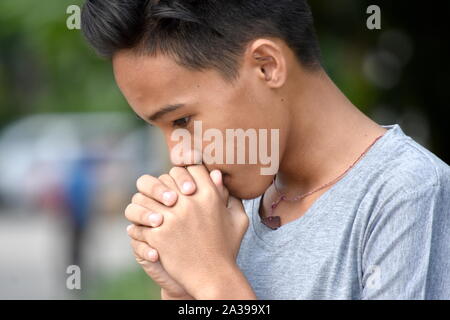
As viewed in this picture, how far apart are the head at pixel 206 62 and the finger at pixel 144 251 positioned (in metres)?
0.29

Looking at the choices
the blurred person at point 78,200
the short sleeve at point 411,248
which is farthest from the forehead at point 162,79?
the blurred person at point 78,200

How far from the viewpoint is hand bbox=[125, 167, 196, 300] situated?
81.6 inches

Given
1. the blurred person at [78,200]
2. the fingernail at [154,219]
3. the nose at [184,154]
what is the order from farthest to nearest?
the blurred person at [78,200] → the nose at [184,154] → the fingernail at [154,219]

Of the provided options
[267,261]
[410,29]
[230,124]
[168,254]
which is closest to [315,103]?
[230,124]

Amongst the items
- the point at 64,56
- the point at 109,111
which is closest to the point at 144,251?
the point at 64,56

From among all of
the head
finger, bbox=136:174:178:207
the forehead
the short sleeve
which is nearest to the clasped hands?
finger, bbox=136:174:178:207

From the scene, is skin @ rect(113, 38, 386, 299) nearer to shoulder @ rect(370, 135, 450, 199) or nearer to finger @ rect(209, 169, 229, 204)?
finger @ rect(209, 169, 229, 204)

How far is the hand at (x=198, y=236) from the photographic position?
6.50ft

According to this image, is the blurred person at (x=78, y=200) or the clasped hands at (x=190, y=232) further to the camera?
the blurred person at (x=78, y=200)

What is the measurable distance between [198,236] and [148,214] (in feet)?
0.54

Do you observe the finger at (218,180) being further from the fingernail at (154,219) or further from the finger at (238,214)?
the fingernail at (154,219)

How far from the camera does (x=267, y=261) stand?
2146 mm

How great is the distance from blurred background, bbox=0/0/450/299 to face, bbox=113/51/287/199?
7.39ft
